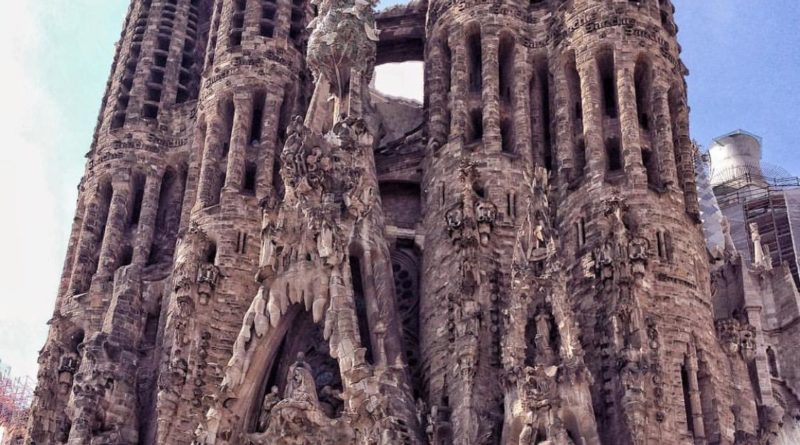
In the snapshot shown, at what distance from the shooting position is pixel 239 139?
32875mm

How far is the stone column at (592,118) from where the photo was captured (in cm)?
2875

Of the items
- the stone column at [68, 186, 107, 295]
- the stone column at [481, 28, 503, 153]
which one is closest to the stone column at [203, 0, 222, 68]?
the stone column at [68, 186, 107, 295]

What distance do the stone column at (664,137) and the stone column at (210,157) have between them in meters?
10.8

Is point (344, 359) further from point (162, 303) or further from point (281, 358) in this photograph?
point (162, 303)

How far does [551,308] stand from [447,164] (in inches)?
247

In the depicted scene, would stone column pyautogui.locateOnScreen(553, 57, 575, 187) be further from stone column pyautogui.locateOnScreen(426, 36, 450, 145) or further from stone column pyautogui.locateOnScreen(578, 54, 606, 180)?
stone column pyautogui.locateOnScreen(426, 36, 450, 145)

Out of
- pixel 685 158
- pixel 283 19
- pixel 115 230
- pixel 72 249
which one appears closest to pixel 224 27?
pixel 283 19

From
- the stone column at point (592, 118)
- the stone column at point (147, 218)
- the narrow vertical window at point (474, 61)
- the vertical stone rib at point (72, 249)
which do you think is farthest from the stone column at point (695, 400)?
the vertical stone rib at point (72, 249)

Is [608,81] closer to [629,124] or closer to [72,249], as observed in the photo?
[629,124]

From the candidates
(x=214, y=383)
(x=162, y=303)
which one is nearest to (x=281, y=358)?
(x=214, y=383)

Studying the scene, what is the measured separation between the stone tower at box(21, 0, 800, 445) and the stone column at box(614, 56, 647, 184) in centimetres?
6

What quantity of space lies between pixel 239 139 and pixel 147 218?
3.10 metres

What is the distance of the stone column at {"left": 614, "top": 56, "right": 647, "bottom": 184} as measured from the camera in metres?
28.2

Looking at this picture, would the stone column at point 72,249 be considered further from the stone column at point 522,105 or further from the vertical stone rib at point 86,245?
the stone column at point 522,105
